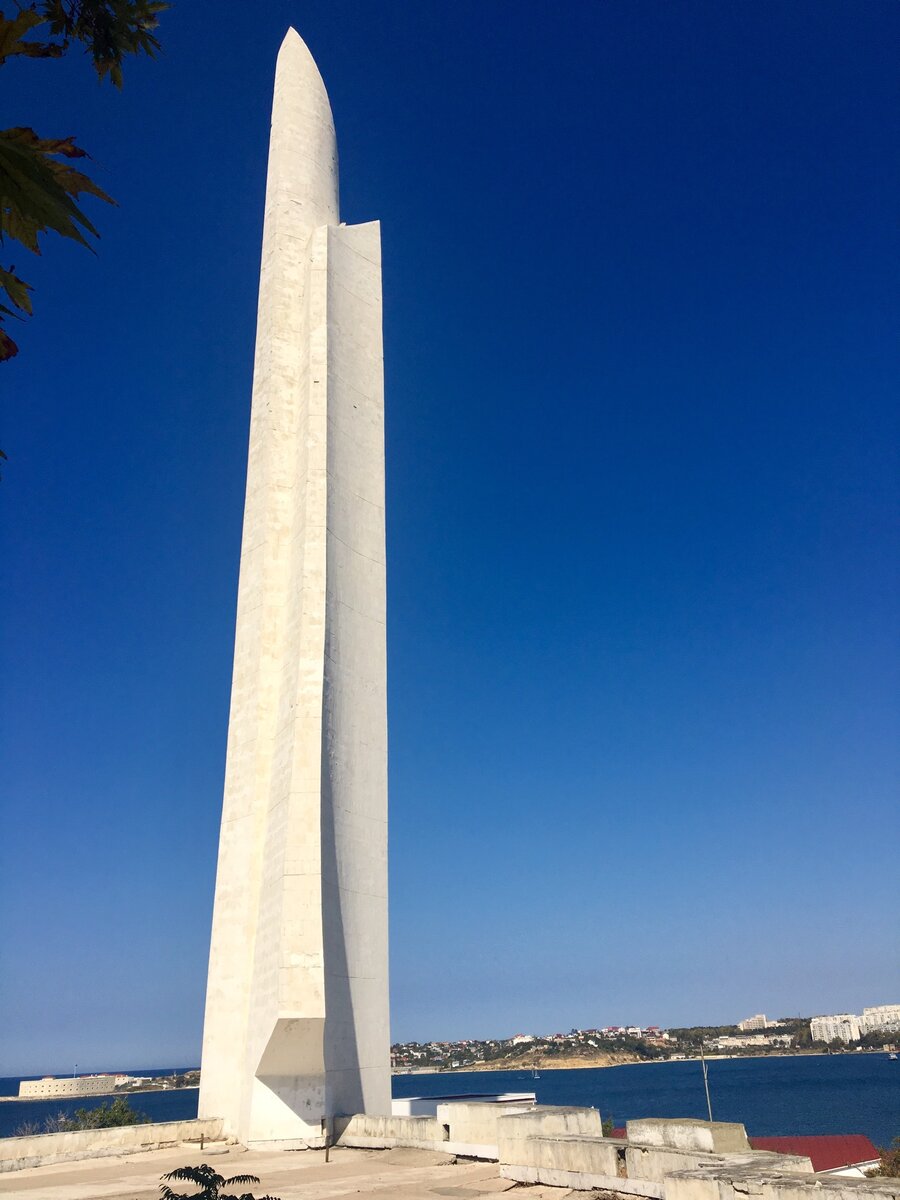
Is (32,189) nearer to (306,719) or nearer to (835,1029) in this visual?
(306,719)

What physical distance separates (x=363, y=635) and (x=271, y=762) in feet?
8.11

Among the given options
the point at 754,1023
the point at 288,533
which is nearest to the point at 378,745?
the point at 288,533

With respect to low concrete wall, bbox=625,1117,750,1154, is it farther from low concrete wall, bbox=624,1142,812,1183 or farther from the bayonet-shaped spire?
the bayonet-shaped spire

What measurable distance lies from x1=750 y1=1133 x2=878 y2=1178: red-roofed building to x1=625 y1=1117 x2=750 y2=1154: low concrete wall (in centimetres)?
1478

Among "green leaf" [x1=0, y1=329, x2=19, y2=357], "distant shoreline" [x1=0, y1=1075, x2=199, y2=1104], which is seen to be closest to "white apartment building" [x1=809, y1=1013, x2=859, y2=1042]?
"distant shoreline" [x1=0, y1=1075, x2=199, y2=1104]

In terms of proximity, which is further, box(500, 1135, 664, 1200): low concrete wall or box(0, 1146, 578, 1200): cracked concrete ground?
box(0, 1146, 578, 1200): cracked concrete ground

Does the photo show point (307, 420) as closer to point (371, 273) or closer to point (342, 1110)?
point (371, 273)

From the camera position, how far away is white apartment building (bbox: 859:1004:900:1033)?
179625 mm

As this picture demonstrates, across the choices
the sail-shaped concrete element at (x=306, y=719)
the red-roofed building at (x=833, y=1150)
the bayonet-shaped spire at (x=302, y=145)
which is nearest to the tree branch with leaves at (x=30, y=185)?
the sail-shaped concrete element at (x=306, y=719)

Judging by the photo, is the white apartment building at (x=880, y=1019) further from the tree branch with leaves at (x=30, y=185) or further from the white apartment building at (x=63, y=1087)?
the tree branch with leaves at (x=30, y=185)

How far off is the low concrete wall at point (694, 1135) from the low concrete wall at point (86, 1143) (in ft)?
21.8

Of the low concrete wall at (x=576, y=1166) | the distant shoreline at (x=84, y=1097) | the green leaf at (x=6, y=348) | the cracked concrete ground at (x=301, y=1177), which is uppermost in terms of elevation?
the green leaf at (x=6, y=348)

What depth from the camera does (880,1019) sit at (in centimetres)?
18125

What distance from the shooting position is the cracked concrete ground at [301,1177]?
729 centimetres
